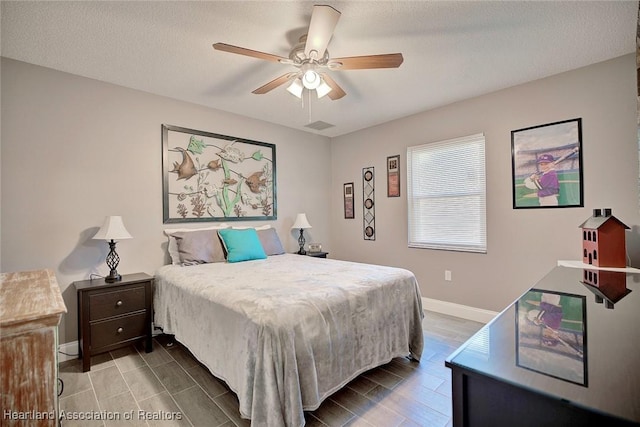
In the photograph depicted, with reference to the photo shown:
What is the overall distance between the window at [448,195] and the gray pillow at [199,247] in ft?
8.20

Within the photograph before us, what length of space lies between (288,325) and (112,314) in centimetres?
187

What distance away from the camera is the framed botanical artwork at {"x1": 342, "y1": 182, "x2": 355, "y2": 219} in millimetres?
4645

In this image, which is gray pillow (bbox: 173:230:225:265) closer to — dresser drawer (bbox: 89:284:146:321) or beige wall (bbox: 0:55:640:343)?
A: beige wall (bbox: 0:55:640:343)

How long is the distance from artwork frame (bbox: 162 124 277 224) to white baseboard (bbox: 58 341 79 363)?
4.41 ft

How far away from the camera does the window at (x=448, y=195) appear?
331 centimetres

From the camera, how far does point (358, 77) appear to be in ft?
8.95

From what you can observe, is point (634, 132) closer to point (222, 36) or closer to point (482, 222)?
point (482, 222)

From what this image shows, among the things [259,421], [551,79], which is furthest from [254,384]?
[551,79]

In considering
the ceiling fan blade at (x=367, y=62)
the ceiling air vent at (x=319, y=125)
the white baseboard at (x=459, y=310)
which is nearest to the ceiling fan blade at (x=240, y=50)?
the ceiling fan blade at (x=367, y=62)

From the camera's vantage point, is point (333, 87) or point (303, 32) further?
point (333, 87)

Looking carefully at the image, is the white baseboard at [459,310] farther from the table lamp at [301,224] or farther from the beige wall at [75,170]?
the beige wall at [75,170]

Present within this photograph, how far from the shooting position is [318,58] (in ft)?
6.66

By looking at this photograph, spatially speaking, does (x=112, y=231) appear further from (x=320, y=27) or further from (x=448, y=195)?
(x=448, y=195)

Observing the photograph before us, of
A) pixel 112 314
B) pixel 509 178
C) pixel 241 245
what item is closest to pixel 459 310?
pixel 509 178
